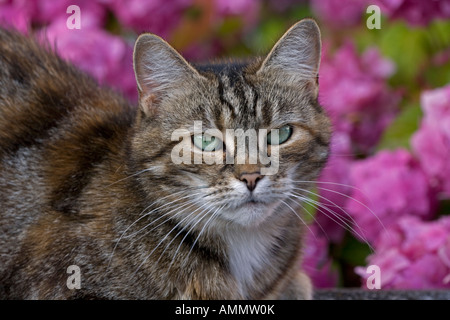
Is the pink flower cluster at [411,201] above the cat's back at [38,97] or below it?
below

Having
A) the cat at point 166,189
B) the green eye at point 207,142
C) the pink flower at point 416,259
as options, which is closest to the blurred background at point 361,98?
the pink flower at point 416,259

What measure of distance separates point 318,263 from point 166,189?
729 millimetres

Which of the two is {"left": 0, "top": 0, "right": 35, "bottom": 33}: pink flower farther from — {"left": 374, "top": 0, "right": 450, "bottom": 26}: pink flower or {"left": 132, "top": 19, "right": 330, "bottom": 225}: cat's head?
{"left": 374, "top": 0, "right": 450, "bottom": 26}: pink flower

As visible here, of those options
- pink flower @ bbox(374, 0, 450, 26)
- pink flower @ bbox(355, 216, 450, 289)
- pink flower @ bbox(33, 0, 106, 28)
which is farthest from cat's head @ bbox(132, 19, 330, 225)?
pink flower @ bbox(33, 0, 106, 28)

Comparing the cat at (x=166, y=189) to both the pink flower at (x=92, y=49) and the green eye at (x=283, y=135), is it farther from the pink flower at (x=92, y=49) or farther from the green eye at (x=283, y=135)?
the pink flower at (x=92, y=49)

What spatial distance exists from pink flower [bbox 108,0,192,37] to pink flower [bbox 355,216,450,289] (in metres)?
0.92

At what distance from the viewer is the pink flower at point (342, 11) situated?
9.39ft

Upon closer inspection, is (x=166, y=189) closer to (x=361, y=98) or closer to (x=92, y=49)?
(x=92, y=49)

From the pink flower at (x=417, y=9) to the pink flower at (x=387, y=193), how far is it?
0.43m


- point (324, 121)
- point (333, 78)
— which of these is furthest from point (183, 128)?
point (333, 78)

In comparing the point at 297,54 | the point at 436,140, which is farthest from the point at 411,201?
the point at 297,54

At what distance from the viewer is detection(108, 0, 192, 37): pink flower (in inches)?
95.0
